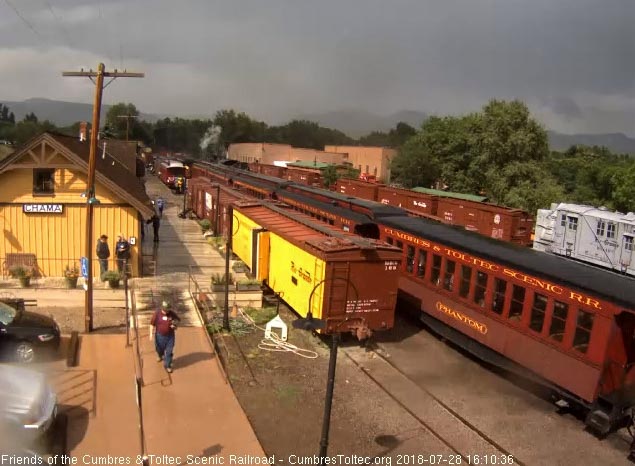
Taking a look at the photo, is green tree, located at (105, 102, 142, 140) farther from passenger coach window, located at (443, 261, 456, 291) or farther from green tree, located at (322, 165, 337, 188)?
passenger coach window, located at (443, 261, 456, 291)

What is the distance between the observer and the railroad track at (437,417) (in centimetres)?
1035

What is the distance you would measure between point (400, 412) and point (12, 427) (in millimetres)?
7762

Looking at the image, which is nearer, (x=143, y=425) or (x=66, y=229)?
(x=143, y=425)

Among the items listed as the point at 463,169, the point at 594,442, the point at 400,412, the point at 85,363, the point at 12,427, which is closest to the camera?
the point at 12,427

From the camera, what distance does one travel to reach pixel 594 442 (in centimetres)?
1113

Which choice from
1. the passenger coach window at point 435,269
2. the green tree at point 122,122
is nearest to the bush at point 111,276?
the passenger coach window at point 435,269

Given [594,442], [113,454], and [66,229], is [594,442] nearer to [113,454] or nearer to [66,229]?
[113,454]

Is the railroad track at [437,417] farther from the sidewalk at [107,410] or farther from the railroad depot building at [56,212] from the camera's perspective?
the railroad depot building at [56,212]

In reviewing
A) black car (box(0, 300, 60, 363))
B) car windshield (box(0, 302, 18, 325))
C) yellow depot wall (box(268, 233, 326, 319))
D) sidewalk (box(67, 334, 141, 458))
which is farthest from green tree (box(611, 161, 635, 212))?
car windshield (box(0, 302, 18, 325))

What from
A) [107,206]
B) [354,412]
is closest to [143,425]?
[354,412]

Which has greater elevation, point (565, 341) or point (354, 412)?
point (565, 341)

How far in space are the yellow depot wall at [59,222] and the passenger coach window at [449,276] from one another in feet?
40.1

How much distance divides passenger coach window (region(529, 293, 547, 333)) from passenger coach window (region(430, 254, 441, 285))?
383cm

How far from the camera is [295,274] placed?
1669cm
